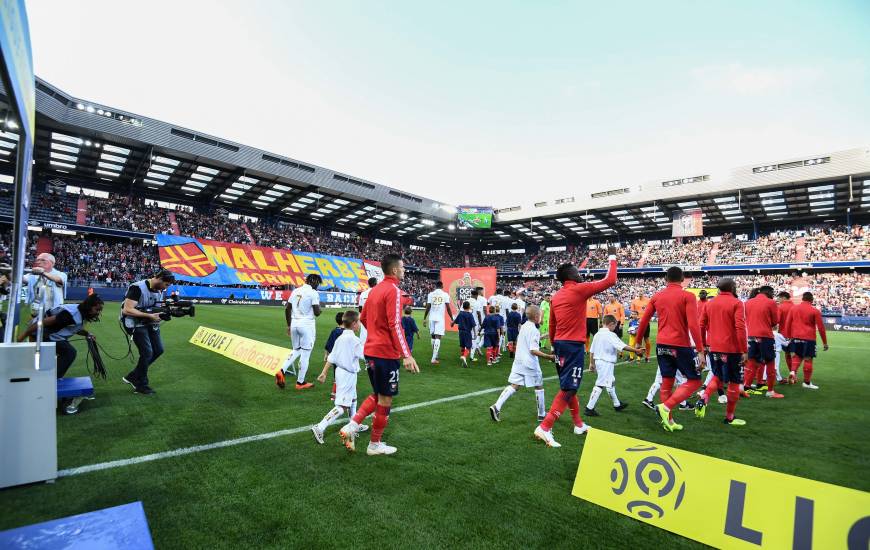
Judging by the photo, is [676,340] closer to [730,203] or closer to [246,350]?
[246,350]

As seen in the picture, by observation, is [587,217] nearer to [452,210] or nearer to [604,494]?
[452,210]

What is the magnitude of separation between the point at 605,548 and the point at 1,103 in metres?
6.16

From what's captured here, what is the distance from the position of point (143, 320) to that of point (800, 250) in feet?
159

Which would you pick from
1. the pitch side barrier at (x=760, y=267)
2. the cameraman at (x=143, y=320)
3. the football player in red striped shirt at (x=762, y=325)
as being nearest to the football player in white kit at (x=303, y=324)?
the cameraman at (x=143, y=320)

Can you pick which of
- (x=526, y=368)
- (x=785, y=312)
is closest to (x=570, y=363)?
(x=526, y=368)

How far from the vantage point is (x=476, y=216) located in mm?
47875

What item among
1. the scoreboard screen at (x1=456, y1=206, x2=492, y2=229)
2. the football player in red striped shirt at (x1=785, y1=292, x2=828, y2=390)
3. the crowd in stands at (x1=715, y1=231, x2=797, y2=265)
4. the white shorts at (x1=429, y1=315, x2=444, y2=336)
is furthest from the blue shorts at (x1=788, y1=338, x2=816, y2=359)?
the scoreboard screen at (x1=456, y1=206, x2=492, y2=229)

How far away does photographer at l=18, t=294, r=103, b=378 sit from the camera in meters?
5.15

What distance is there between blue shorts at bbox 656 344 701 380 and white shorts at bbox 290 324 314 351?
18.2ft

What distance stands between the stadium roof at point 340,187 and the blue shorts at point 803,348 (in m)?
29.6

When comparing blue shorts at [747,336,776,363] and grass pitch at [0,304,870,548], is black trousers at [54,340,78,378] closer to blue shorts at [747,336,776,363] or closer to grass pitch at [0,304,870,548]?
grass pitch at [0,304,870,548]

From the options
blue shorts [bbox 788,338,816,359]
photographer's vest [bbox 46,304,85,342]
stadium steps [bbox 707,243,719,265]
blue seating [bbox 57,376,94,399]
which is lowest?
blue shorts [bbox 788,338,816,359]

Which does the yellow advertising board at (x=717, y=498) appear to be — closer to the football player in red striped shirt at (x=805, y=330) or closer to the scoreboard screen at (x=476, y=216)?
the football player in red striped shirt at (x=805, y=330)

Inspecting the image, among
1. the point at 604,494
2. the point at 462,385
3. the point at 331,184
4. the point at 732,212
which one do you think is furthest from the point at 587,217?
the point at 604,494
